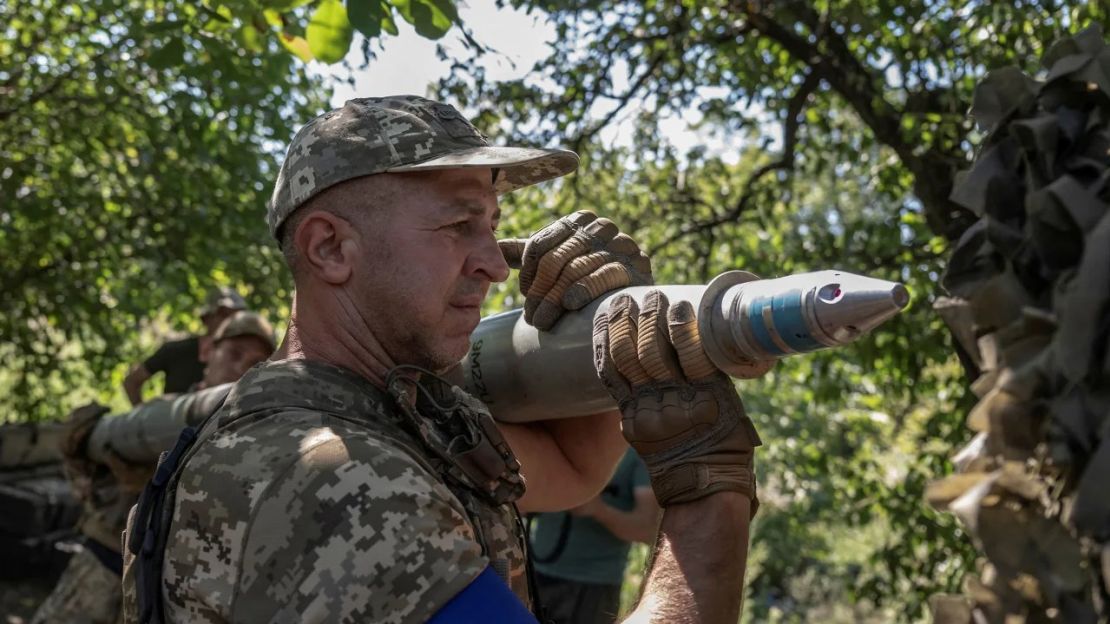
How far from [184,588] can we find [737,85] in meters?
5.05

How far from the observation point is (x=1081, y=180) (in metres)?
1.45

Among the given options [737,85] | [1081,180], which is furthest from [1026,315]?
[737,85]

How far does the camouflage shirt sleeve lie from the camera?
1.62 m

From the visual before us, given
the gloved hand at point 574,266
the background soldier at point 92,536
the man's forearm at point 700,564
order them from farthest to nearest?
the background soldier at point 92,536, the gloved hand at point 574,266, the man's forearm at point 700,564

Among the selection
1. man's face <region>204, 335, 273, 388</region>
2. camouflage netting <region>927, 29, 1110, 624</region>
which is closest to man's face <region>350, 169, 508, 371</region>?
camouflage netting <region>927, 29, 1110, 624</region>

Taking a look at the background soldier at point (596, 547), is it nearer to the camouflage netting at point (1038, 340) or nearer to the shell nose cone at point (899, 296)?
the shell nose cone at point (899, 296)

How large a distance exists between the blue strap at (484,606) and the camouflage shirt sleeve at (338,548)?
0.01 meters

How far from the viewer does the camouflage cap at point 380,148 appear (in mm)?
2008

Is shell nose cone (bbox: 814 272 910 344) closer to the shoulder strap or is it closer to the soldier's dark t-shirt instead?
the shoulder strap

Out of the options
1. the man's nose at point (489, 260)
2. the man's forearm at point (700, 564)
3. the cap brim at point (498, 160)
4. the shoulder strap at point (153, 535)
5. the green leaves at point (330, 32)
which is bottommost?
the man's forearm at point (700, 564)

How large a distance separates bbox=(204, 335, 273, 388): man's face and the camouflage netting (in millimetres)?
4215

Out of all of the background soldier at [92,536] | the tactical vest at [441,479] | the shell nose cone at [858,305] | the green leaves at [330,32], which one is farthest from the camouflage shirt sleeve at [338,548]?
the background soldier at [92,536]

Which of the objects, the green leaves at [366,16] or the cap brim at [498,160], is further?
the green leaves at [366,16]

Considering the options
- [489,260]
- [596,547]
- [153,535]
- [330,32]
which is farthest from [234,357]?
[153,535]
